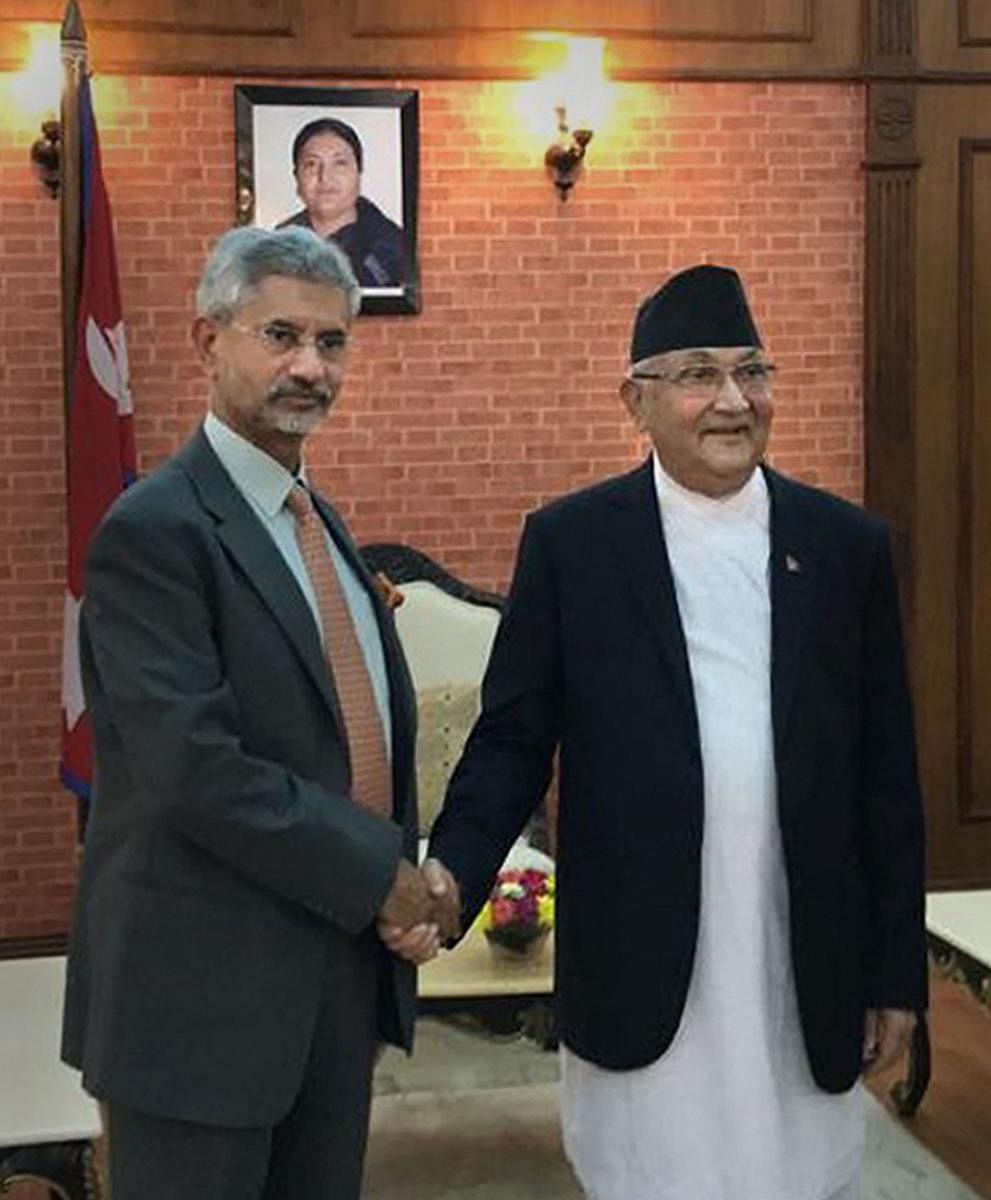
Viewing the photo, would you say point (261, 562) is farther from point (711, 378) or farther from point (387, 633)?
point (711, 378)

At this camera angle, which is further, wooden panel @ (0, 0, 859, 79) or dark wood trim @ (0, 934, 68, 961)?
dark wood trim @ (0, 934, 68, 961)

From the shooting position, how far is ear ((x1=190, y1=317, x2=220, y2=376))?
2.05m

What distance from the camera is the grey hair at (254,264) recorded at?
6.63 feet

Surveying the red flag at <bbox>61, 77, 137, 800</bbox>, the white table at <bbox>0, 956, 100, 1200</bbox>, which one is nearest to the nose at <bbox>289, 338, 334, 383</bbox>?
the white table at <bbox>0, 956, 100, 1200</bbox>

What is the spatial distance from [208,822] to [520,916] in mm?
1948

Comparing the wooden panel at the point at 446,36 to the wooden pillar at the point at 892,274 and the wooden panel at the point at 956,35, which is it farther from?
the wooden panel at the point at 956,35

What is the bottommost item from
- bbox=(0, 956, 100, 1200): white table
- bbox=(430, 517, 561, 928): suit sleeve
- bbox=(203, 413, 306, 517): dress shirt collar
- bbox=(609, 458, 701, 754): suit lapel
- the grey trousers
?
bbox=(0, 956, 100, 1200): white table

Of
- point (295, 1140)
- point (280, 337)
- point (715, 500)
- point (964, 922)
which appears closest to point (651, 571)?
point (715, 500)

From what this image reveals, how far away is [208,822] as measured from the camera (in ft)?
6.13

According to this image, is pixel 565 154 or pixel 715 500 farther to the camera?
pixel 565 154

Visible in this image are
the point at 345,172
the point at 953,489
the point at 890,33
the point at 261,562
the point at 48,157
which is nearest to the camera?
the point at 261,562

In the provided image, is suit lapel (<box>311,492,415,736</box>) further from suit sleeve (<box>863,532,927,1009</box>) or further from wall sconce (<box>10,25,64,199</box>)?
wall sconce (<box>10,25,64,199</box>)

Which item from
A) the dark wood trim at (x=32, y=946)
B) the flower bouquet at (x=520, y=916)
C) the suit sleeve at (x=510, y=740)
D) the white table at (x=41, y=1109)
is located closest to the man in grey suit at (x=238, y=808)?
the suit sleeve at (x=510, y=740)

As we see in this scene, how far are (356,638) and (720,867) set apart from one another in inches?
20.4
